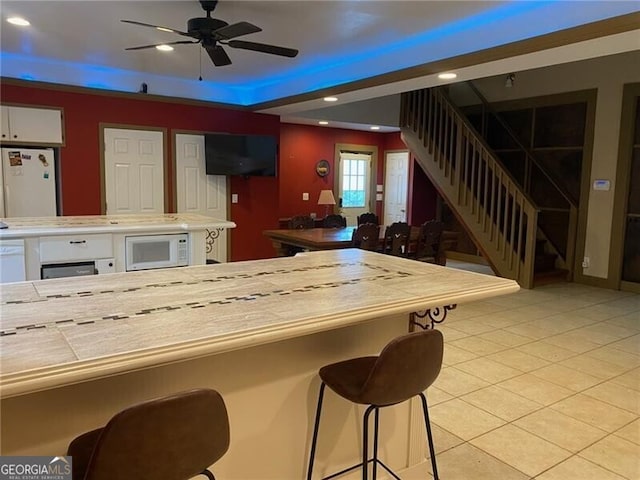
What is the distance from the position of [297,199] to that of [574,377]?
5.98 metres

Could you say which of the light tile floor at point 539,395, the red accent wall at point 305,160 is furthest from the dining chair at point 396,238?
the red accent wall at point 305,160

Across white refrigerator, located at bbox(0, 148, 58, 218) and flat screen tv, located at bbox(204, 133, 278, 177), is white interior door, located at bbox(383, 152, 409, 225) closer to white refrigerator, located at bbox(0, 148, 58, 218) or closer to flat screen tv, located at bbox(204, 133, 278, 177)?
flat screen tv, located at bbox(204, 133, 278, 177)

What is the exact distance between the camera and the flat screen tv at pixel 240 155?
656 cm

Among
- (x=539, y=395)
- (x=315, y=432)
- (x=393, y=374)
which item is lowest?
(x=539, y=395)

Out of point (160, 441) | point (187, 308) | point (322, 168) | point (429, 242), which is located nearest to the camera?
point (160, 441)

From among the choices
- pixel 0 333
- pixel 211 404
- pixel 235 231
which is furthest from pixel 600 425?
pixel 235 231

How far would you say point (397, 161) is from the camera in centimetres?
946

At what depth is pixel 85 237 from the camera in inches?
129

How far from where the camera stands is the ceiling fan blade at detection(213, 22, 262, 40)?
10.4ft

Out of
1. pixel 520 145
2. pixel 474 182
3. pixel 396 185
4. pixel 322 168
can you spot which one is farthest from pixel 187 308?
pixel 396 185

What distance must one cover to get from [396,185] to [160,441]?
876cm

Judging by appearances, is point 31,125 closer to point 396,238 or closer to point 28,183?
point 28,183

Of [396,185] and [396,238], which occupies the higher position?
[396,185]

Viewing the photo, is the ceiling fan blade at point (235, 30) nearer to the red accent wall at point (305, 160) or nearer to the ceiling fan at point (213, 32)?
the ceiling fan at point (213, 32)
